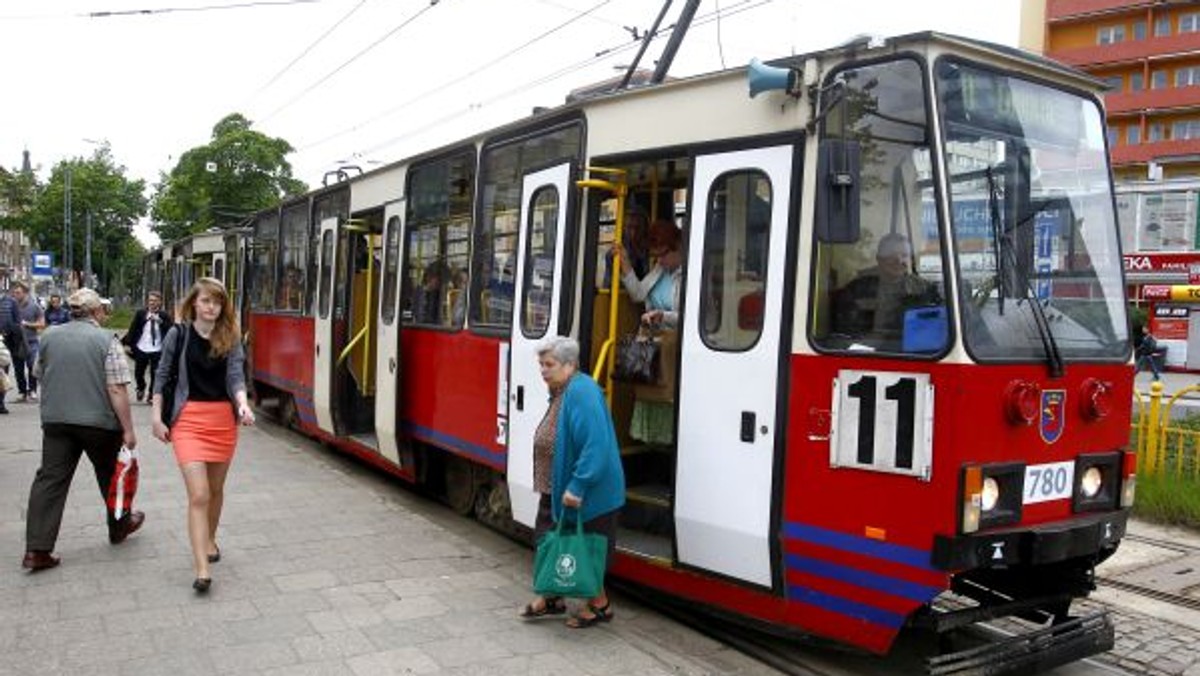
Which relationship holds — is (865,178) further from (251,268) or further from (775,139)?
(251,268)

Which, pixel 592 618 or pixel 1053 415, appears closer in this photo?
pixel 1053 415

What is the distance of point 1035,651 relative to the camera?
184 inches

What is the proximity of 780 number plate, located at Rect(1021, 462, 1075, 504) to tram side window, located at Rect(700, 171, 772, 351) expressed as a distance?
137 centimetres

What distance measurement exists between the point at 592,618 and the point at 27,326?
12132 mm

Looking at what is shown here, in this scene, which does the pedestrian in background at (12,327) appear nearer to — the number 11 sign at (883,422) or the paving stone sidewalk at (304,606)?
the paving stone sidewalk at (304,606)

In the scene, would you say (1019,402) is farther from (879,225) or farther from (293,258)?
(293,258)

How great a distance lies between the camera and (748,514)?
4.95 metres

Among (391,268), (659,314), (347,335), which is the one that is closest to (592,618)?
(659,314)

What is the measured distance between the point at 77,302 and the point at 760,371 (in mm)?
4187

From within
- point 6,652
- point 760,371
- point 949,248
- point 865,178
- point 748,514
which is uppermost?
point 865,178

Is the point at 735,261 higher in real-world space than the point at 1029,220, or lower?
lower

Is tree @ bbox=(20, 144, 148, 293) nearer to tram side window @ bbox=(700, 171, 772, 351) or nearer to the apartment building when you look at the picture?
the apartment building

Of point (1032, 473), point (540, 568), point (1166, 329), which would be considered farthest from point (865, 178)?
point (1166, 329)

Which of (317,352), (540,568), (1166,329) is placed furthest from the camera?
(1166,329)
